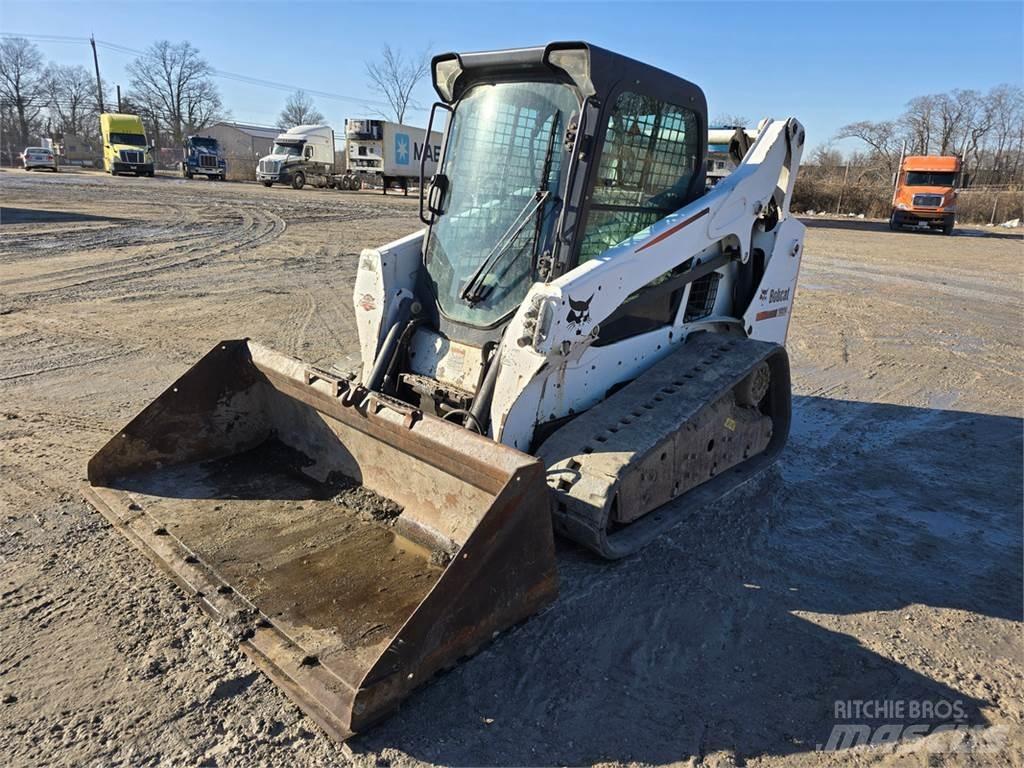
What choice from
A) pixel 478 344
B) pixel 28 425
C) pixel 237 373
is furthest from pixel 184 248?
pixel 478 344

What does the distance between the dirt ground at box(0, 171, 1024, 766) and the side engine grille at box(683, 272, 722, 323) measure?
1.23m

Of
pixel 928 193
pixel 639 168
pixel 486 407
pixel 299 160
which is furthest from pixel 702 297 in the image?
pixel 299 160

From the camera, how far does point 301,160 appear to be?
34750 millimetres

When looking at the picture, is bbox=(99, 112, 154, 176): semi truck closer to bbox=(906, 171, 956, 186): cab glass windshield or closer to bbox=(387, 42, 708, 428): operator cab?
bbox=(906, 171, 956, 186): cab glass windshield

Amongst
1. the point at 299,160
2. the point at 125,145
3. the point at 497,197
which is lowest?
the point at 497,197

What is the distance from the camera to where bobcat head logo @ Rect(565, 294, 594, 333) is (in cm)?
346

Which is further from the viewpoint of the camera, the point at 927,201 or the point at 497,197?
the point at 927,201

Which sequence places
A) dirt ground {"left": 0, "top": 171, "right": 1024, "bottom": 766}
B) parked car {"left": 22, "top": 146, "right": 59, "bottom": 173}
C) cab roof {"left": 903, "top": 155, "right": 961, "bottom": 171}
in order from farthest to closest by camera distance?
1. parked car {"left": 22, "top": 146, "right": 59, "bottom": 173}
2. cab roof {"left": 903, "top": 155, "right": 961, "bottom": 171}
3. dirt ground {"left": 0, "top": 171, "right": 1024, "bottom": 766}

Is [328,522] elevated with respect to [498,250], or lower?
lower

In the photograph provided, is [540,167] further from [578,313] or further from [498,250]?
[578,313]

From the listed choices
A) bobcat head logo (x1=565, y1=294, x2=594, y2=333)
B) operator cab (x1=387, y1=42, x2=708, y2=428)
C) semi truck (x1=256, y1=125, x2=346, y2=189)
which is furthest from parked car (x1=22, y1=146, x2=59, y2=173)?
bobcat head logo (x1=565, y1=294, x2=594, y2=333)

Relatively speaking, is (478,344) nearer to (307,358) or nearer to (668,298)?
(668,298)

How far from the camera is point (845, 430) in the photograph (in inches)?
231

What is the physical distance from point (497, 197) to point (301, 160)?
111 feet
